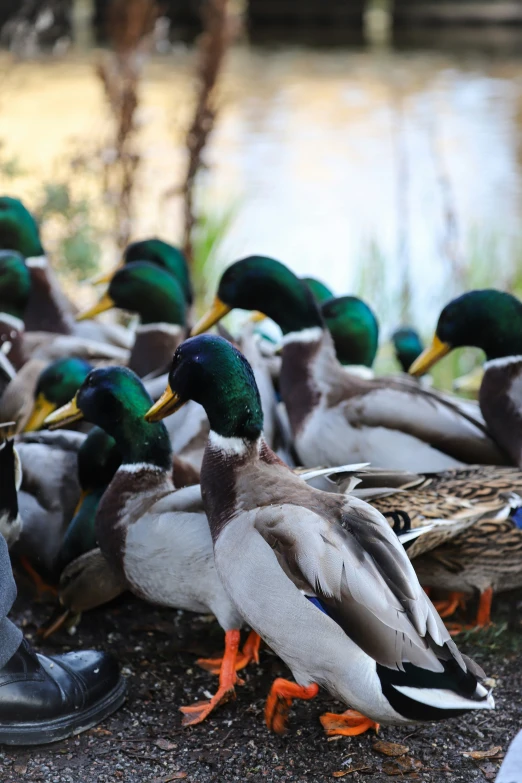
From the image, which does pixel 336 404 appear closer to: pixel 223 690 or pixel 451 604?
pixel 451 604

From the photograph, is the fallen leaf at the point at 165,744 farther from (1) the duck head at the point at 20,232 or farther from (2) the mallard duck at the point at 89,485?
(1) the duck head at the point at 20,232

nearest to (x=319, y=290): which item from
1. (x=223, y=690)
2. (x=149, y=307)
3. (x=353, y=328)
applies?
(x=353, y=328)

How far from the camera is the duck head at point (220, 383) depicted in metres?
2.55

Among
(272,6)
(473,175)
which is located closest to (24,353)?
(473,175)

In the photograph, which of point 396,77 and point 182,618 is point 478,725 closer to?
point 182,618

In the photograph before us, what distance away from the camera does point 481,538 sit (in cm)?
290

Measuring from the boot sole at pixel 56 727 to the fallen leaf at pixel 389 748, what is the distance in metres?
0.65

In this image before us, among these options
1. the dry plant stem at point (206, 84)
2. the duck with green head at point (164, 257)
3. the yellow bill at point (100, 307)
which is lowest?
the yellow bill at point (100, 307)

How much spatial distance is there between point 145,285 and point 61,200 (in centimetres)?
181

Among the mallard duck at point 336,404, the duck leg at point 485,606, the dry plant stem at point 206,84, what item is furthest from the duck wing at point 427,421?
the dry plant stem at point 206,84

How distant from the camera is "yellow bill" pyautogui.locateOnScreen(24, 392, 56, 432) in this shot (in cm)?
353

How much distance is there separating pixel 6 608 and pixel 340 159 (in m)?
9.67

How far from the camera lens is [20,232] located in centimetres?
469

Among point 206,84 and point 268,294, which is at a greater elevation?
point 206,84
